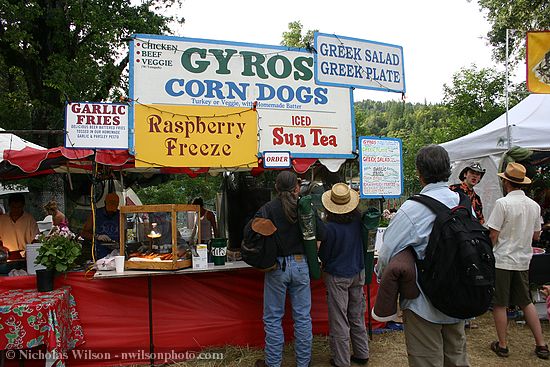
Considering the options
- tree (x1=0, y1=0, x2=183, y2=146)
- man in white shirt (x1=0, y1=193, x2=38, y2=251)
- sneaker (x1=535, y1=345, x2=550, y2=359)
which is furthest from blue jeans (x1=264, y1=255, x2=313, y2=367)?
tree (x1=0, y1=0, x2=183, y2=146)

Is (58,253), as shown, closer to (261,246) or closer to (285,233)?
(261,246)

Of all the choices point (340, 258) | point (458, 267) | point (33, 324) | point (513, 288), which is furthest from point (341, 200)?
point (33, 324)

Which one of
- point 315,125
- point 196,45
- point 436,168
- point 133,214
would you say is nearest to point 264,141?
point 315,125

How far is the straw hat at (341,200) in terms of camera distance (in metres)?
4.03


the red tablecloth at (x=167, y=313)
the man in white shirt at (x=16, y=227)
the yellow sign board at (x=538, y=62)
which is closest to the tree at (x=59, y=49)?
the man in white shirt at (x=16, y=227)

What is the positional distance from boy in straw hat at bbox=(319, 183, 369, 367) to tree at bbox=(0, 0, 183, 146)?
9.68 meters

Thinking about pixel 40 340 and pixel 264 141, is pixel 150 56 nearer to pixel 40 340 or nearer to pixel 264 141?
pixel 264 141

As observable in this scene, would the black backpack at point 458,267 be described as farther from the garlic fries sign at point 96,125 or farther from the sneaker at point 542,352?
the garlic fries sign at point 96,125

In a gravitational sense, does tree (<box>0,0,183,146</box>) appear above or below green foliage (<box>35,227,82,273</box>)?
Result: above

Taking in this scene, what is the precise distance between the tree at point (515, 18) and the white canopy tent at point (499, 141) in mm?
5101

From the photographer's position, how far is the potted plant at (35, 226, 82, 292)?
4.04m

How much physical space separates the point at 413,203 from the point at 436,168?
0.25m

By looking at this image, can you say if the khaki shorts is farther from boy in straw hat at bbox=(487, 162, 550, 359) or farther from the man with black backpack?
the man with black backpack

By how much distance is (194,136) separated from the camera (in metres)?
4.59
